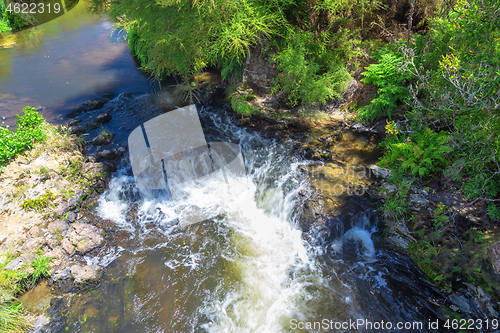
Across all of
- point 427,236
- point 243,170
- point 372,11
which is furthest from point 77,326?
point 372,11

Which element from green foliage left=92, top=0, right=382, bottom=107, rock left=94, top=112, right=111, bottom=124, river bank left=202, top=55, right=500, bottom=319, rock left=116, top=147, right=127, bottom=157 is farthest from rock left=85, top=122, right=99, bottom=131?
river bank left=202, top=55, right=500, bottom=319

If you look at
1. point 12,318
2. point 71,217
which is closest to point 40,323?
point 12,318

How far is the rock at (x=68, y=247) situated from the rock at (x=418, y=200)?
27.9 ft

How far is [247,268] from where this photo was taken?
621 cm

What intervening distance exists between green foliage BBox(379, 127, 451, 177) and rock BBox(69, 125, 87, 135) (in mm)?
10633

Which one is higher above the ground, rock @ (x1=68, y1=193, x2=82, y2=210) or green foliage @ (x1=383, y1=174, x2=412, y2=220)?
green foliage @ (x1=383, y1=174, x2=412, y2=220)

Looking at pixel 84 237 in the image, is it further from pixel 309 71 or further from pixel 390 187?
pixel 309 71

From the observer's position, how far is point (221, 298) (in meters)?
5.68

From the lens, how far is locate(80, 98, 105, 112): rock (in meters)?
11.0

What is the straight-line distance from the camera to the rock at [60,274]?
5930 millimetres

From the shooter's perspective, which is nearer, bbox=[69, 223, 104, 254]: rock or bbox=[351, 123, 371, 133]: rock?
bbox=[69, 223, 104, 254]: rock

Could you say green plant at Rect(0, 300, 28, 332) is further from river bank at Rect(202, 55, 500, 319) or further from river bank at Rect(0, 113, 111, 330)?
river bank at Rect(202, 55, 500, 319)

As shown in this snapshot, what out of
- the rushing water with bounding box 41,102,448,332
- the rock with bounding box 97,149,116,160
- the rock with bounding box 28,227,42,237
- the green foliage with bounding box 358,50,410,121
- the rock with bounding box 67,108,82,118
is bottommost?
the rushing water with bounding box 41,102,448,332

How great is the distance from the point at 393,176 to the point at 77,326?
812 centimetres
